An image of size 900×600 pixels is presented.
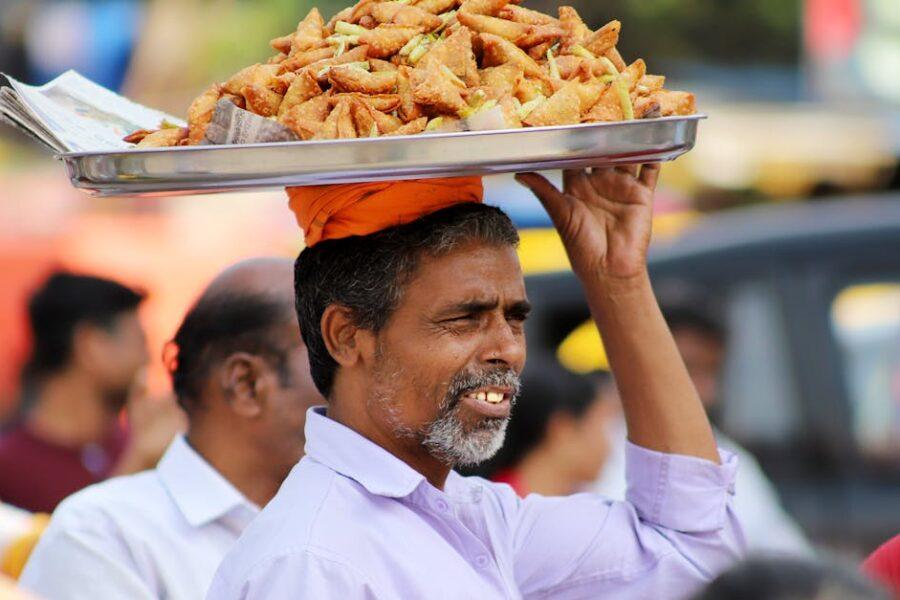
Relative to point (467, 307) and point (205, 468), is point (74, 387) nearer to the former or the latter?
point (205, 468)

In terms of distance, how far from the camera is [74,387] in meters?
5.29

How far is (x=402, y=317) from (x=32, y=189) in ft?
37.6

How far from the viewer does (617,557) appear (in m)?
2.76

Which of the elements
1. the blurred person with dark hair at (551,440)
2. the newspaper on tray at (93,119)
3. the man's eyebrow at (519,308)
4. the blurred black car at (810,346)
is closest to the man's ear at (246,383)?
the newspaper on tray at (93,119)

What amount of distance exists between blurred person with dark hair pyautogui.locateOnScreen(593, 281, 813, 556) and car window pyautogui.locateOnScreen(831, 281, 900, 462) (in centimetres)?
46

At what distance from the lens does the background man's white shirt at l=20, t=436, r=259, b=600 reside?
302 centimetres

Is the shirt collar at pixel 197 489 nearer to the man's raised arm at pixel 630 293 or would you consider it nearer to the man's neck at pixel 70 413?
the man's raised arm at pixel 630 293

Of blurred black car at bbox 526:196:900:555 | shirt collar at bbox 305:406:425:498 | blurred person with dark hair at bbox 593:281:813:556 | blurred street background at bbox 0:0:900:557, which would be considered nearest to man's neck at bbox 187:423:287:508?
blurred street background at bbox 0:0:900:557

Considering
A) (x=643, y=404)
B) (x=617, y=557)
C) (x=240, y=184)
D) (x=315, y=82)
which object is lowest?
(x=617, y=557)

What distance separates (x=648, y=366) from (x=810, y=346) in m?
3.83

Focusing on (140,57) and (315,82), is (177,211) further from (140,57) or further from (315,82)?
(315,82)

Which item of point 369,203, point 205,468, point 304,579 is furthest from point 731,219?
point 304,579

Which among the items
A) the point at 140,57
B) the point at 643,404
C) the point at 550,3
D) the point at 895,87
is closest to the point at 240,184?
the point at 643,404

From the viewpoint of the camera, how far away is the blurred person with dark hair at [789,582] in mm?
1567
